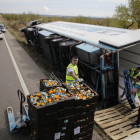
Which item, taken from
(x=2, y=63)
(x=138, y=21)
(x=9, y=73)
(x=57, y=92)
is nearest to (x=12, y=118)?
(x=57, y=92)

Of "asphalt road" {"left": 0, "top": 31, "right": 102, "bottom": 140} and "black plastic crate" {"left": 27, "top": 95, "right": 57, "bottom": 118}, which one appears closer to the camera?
"black plastic crate" {"left": 27, "top": 95, "right": 57, "bottom": 118}

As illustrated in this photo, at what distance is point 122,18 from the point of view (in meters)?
27.7

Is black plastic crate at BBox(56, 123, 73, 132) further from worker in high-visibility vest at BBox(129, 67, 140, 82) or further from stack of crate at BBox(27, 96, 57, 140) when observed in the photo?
worker in high-visibility vest at BBox(129, 67, 140, 82)

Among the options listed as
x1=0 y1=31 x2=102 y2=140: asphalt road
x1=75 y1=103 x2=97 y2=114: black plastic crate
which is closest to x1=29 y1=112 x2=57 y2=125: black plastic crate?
x1=75 y1=103 x2=97 y2=114: black plastic crate

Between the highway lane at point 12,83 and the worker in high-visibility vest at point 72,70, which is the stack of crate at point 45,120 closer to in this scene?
the highway lane at point 12,83

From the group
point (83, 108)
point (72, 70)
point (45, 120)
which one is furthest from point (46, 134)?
point (72, 70)

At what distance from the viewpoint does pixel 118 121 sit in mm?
4688

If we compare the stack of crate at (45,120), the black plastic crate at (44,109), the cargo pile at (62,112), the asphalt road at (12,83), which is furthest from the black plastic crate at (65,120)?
the asphalt road at (12,83)

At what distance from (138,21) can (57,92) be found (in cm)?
2731

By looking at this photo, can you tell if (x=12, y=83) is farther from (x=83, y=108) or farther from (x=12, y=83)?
(x=83, y=108)

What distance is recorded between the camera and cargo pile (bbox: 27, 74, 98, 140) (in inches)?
113

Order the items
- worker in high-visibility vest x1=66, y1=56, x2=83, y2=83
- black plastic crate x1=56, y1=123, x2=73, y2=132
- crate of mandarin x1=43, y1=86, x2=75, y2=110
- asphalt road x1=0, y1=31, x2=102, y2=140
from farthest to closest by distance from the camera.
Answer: worker in high-visibility vest x1=66, y1=56, x2=83, y2=83 → asphalt road x1=0, y1=31, x2=102, y2=140 → black plastic crate x1=56, y1=123, x2=73, y2=132 → crate of mandarin x1=43, y1=86, x2=75, y2=110

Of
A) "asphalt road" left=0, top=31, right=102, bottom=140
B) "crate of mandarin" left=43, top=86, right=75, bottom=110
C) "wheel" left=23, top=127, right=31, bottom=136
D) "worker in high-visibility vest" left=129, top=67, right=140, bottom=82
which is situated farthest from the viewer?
"worker in high-visibility vest" left=129, top=67, right=140, bottom=82

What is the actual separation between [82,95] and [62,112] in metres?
0.64
